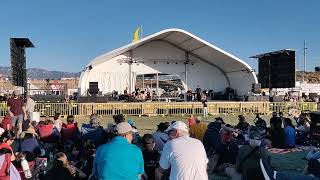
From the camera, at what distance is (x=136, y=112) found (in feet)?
Answer: 84.1

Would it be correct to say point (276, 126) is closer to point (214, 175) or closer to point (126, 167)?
point (214, 175)

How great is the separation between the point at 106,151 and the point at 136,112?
21.6m

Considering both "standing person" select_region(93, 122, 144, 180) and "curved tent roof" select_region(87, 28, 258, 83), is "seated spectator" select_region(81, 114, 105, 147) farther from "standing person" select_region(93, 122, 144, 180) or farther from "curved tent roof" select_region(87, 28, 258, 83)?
"curved tent roof" select_region(87, 28, 258, 83)

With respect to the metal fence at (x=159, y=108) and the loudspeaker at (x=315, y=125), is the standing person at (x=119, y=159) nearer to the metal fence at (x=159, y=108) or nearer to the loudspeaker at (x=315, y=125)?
the loudspeaker at (x=315, y=125)

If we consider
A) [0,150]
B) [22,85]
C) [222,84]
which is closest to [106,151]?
[0,150]

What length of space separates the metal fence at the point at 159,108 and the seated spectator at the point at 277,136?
14.4 m

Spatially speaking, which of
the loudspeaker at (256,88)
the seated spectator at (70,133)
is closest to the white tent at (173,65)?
the loudspeaker at (256,88)

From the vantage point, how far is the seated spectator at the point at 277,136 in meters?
11.5

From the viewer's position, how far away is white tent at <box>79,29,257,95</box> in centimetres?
3241

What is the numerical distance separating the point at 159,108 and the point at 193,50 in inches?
382

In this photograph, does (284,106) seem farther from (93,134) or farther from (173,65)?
(93,134)

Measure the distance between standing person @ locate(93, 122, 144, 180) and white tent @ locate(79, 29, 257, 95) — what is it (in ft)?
90.6

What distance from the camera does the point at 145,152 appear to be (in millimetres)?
6836

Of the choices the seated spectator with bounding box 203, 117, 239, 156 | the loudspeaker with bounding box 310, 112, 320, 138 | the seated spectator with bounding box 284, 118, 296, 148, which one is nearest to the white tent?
the loudspeaker with bounding box 310, 112, 320, 138
